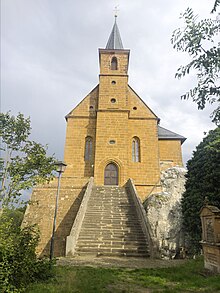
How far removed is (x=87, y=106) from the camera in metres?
24.8

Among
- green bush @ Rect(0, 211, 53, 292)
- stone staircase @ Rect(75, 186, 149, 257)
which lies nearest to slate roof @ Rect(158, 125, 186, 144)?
stone staircase @ Rect(75, 186, 149, 257)

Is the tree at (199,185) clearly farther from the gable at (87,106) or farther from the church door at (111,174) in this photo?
the gable at (87,106)

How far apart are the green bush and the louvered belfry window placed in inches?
685

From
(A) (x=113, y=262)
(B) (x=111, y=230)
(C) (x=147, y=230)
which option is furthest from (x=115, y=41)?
(A) (x=113, y=262)

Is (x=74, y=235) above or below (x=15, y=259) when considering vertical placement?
above

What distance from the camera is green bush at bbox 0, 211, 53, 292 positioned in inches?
192

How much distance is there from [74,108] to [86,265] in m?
18.3

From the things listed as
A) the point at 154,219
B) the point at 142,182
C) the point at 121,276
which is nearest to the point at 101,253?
the point at 121,276

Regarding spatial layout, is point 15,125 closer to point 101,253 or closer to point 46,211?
point 101,253

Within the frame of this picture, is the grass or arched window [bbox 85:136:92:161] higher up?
arched window [bbox 85:136:92:161]

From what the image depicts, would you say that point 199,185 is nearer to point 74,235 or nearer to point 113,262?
point 113,262

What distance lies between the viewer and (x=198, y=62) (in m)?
4.47

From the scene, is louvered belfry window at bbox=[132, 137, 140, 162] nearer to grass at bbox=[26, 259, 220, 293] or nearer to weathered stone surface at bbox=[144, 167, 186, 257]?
weathered stone surface at bbox=[144, 167, 186, 257]

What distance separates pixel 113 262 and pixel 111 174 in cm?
1263
